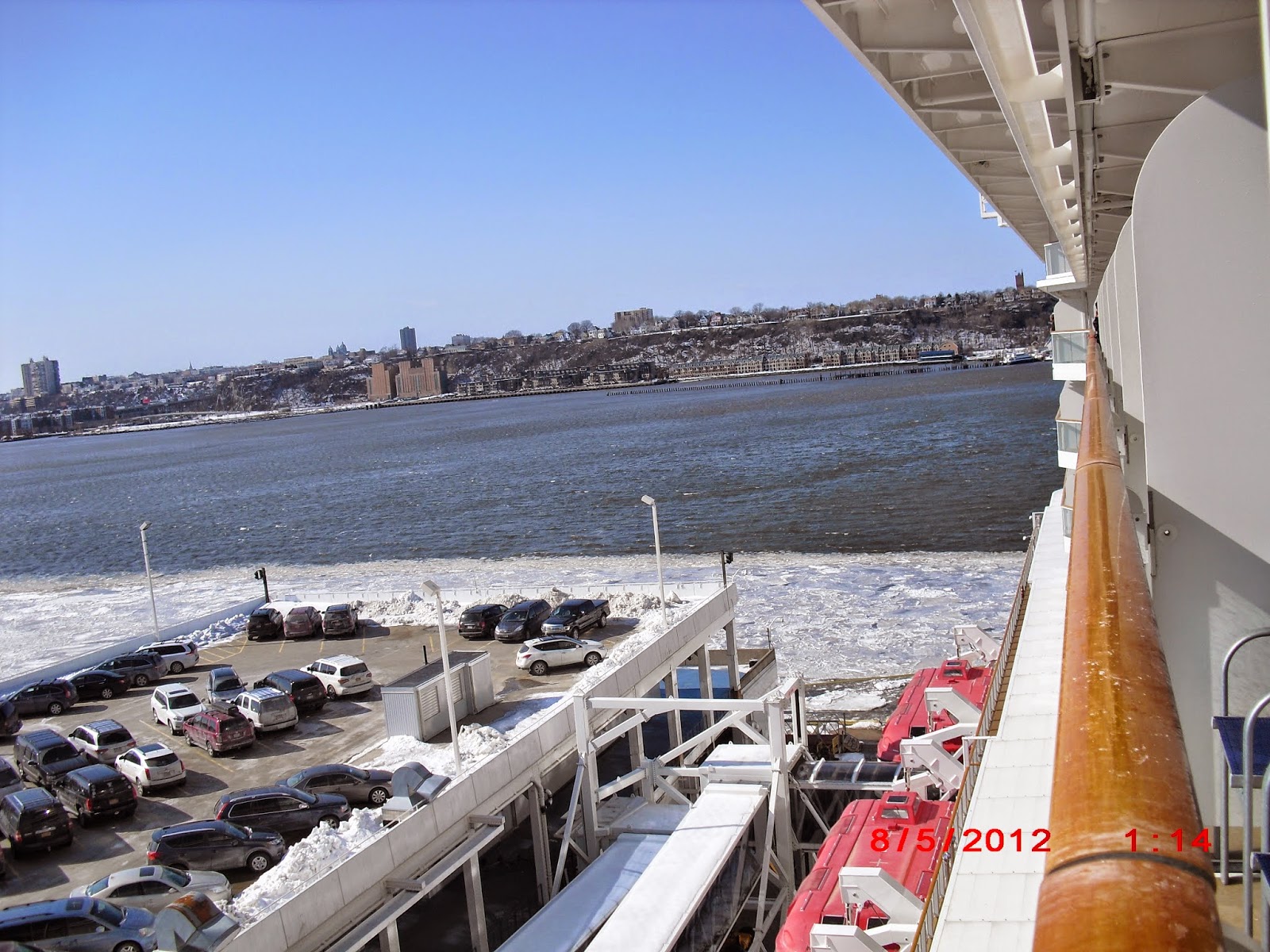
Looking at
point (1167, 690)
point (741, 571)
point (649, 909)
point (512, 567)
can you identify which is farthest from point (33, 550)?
point (1167, 690)

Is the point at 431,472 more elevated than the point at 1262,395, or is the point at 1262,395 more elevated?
the point at 1262,395

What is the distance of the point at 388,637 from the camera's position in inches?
711

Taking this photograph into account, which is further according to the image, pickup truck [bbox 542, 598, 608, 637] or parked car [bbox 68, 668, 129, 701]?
pickup truck [bbox 542, 598, 608, 637]

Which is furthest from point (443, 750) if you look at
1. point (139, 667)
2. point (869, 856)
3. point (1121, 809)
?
point (1121, 809)

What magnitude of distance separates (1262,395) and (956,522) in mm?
33757

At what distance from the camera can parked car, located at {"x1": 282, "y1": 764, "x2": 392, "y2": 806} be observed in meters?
10.8

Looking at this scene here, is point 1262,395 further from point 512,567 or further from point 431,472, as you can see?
point 431,472

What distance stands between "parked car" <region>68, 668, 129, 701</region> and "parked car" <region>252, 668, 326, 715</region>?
11.4 feet

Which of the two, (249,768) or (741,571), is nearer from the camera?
(249,768)

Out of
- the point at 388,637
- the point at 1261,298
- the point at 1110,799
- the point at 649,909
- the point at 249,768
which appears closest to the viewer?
the point at 1110,799

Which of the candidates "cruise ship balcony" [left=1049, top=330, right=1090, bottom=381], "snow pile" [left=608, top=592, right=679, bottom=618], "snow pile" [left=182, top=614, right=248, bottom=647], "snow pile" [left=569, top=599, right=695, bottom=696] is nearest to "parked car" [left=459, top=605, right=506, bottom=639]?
"snow pile" [left=608, top=592, right=679, bottom=618]

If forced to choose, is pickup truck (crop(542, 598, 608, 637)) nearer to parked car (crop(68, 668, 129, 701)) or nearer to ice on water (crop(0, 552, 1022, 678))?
ice on water (crop(0, 552, 1022, 678))

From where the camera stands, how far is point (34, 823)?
10.1 m

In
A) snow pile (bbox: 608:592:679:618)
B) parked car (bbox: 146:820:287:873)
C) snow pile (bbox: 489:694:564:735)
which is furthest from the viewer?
snow pile (bbox: 608:592:679:618)
